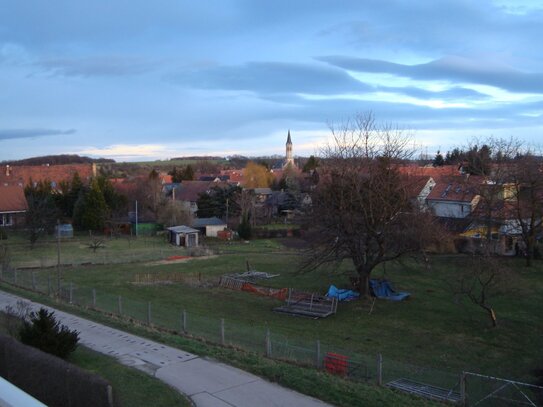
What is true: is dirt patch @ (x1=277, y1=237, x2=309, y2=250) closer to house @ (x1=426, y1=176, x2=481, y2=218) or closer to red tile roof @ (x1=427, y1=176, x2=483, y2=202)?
house @ (x1=426, y1=176, x2=481, y2=218)

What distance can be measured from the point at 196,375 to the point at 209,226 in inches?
2072

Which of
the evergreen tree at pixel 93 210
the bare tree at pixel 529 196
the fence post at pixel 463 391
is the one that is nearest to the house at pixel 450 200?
the bare tree at pixel 529 196

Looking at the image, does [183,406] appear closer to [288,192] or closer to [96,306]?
[96,306]

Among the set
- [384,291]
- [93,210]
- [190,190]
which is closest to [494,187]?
[384,291]

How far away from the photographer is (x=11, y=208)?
6581 cm

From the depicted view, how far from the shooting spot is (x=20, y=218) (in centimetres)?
6556

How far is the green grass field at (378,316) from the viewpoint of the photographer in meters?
19.4

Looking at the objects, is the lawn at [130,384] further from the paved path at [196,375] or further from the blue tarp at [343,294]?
the blue tarp at [343,294]

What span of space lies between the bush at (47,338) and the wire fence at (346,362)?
4.78 metres

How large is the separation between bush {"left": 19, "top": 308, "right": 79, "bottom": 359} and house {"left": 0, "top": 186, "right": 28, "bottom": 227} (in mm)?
56329

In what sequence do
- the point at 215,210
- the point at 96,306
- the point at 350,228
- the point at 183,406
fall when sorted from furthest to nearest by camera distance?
the point at 215,210 < the point at 350,228 < the point at 96,306 < the point at 183,406

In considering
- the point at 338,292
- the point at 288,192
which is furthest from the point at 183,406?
the point at 288,192

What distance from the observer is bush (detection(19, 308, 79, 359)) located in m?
13.4

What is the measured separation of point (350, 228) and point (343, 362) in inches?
540
